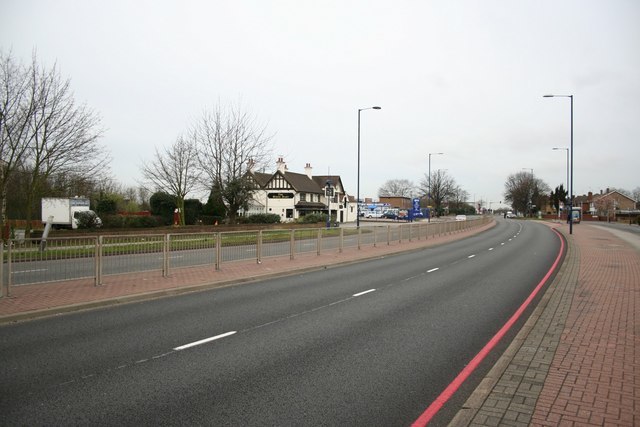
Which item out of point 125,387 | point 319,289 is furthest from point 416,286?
point 125,387

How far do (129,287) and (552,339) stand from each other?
359 inches

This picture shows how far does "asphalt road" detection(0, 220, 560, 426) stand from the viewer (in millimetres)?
4145

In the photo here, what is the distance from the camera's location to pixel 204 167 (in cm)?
3666

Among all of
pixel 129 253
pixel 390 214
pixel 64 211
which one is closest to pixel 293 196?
pixel 64 211

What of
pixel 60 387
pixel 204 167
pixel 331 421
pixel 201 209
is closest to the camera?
pixel 331 421

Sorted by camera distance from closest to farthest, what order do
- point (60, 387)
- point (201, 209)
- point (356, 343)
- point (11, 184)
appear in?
point (60, 387), point (356, 343), point (11, 184), point (201, 209)

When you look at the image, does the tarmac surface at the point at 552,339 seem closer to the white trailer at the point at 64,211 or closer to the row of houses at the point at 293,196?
the white trailer at the point at 64,211

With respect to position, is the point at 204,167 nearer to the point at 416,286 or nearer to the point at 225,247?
the point at 225,247

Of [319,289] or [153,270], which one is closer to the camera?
[319,289]

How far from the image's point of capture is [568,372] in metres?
5.02

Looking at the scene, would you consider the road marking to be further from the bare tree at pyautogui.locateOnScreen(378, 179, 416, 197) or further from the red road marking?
the bare tree at pyautogui.locateOnScreen(378, 179, 416, 197)

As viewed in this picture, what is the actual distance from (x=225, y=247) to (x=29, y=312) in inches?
266

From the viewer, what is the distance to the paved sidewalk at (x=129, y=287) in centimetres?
844

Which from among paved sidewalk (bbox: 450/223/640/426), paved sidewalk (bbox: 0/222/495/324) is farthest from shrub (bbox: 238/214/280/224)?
paved sidewalk (bbox: 450/223/640/426)
